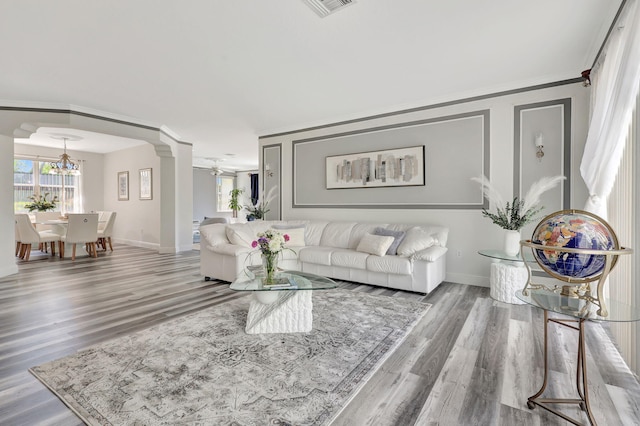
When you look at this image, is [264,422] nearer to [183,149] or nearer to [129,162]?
[183,149]

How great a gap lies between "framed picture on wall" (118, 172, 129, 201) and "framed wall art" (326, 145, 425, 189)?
6201 millimetres

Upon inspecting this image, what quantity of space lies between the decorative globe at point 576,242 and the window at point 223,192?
1229 cm

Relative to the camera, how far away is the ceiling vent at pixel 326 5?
2262mm

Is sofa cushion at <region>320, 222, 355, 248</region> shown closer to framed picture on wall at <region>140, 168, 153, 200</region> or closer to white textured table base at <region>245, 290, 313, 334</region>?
white textured table base at <region>245, 290, 313, 334</region>

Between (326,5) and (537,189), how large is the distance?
3087mm

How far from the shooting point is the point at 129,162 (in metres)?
8.23

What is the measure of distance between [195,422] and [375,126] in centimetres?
457

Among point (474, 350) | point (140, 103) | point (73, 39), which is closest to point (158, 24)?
point (73, 39)

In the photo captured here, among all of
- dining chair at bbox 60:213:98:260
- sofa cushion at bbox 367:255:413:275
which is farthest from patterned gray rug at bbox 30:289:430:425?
dining chair at bbox 60:213:98:260

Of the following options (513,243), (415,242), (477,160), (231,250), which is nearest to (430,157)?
(477,160)

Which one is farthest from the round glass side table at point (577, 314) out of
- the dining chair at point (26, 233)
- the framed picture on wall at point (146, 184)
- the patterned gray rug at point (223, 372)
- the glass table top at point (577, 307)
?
the framed picture on wall at point (146, 184)

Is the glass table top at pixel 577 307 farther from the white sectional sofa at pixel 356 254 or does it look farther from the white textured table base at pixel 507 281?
the white sectional sofa at pixel 356 254

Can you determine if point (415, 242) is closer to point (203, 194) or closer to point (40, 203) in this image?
point (40, 203)

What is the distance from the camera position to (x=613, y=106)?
2180 mm
